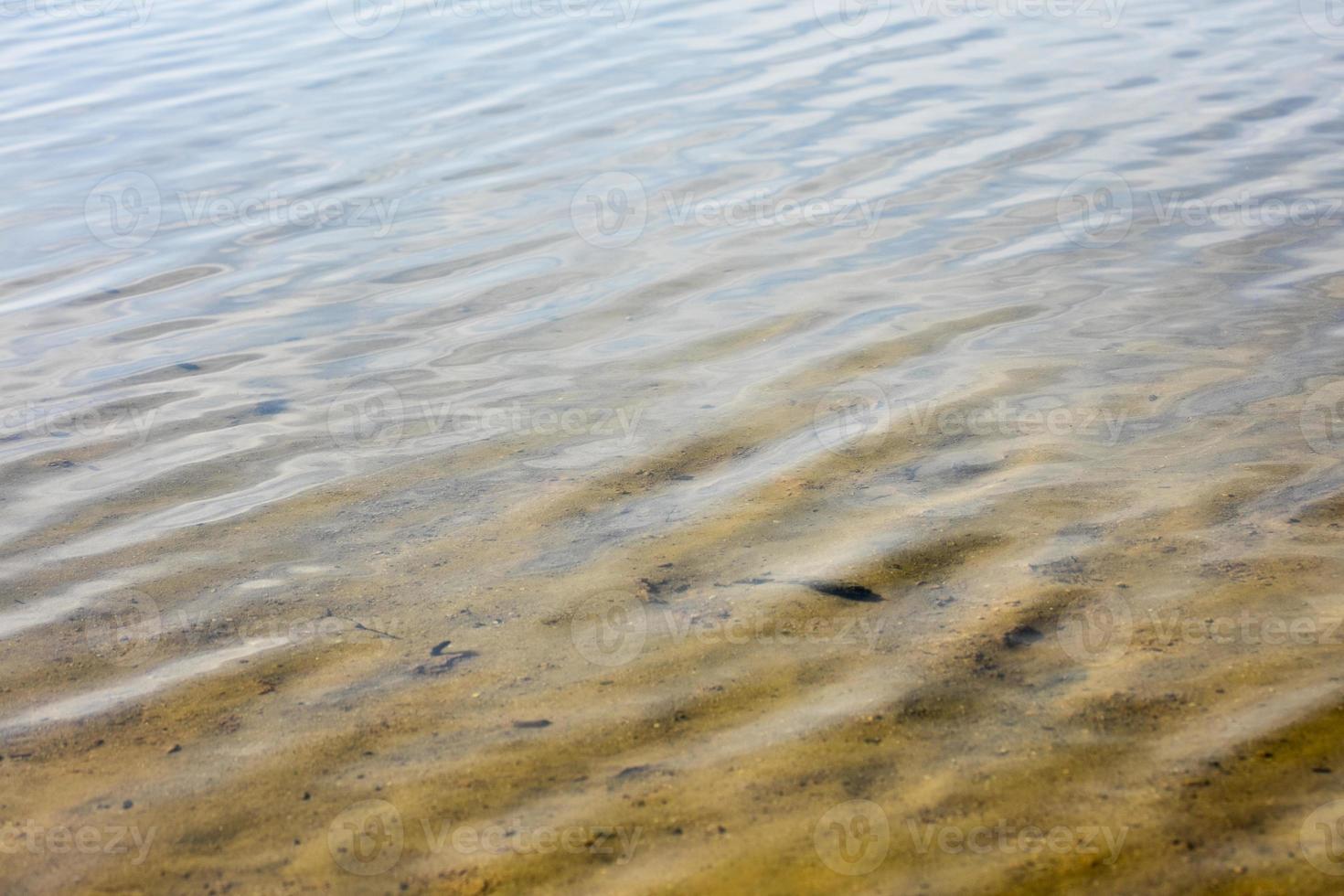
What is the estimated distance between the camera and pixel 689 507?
3.42 meters

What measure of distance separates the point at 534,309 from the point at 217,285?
1.59 metres

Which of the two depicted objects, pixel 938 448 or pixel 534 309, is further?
pixel 534 309

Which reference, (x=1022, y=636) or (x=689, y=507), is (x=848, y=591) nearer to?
(x=1022, y=636)

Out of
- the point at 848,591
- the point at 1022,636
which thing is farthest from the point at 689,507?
the point at 1022,636

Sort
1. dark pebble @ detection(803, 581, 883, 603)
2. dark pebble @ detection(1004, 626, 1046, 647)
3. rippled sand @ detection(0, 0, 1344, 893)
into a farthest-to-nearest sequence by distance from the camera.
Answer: dark pebble @ detection(803, 581, 883, 603), dark pebble @ detection(1004, 626, 1046, 647), rippled sand @ detection(0, 0, 1344, 893)

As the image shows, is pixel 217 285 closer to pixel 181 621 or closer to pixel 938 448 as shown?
pixel 181 621

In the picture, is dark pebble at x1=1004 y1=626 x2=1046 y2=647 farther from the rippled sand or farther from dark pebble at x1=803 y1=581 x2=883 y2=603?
dark pebble at x1=803 y1=581 x2=883 y2=603

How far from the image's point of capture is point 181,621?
3.01m

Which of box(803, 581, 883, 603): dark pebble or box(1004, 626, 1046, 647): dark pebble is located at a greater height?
box(803, 581, 883, 603): dark pebble

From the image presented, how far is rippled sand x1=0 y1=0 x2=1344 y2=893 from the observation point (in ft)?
7.34

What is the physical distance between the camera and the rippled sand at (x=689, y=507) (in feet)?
7.34

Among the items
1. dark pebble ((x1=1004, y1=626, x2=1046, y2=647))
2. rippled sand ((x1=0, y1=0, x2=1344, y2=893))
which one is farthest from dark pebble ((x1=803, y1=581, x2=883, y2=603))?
dark pebble ((x1=1004, y1=626, x2=1046, y2=647))

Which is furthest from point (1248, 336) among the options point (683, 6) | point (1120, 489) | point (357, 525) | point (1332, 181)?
point (683, 6)

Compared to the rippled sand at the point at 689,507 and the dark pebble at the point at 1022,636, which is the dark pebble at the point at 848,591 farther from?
the dark pebble at the point at 1022,636
